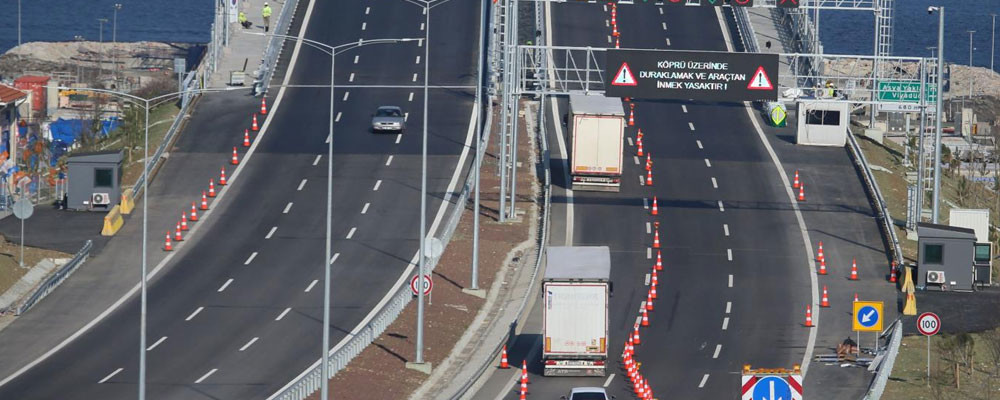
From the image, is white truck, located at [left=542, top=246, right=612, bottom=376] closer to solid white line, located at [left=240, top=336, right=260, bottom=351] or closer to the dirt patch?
the dirt patch

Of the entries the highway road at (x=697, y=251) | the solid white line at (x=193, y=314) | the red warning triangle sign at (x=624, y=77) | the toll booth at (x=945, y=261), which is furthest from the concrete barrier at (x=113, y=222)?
the toll booth at (x=945, y=261)

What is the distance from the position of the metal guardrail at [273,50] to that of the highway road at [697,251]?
14.7m

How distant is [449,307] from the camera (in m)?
62.3

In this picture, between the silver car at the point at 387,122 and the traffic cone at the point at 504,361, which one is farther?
the silver car at the point at 387,122

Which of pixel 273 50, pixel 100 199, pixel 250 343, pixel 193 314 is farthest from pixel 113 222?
pixel 273 50

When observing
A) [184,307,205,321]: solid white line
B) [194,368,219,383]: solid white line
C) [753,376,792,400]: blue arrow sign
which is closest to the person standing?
[184,307,205,321]: solid white line

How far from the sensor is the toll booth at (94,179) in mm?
73688

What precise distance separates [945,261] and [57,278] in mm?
31761

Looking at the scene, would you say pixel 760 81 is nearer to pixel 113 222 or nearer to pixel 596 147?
pixel 596 147

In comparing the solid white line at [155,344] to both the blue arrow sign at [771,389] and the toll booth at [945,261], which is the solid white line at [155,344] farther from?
the blue arrow sign at [771,389]

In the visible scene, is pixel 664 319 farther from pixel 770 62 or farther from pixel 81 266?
pixel 81 266

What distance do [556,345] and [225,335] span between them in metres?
11.2

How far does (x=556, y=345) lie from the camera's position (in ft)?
174

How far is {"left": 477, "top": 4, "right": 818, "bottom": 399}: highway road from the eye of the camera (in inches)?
2176
